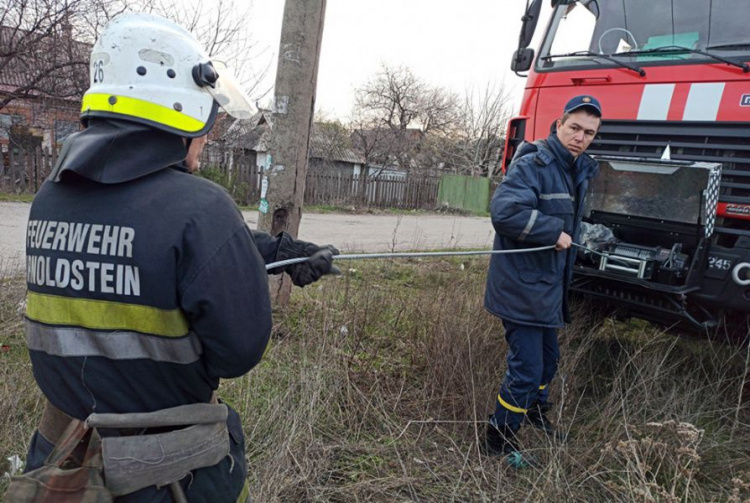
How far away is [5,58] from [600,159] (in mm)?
10668

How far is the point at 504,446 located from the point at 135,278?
229 cm

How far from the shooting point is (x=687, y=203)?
119 inches

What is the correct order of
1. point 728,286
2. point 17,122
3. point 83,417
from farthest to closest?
point 17,122 → point 728,286 → point 83,417

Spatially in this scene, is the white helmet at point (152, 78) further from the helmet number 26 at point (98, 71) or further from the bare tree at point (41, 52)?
the bare tree at point (41, 52)

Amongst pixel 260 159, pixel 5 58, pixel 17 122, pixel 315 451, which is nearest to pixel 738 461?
pixel 315 451

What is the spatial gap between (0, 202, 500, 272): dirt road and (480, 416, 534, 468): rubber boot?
370 centimetres

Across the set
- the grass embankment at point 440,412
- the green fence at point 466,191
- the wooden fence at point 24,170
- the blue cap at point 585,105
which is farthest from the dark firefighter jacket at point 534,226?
the green fence at point 466,191

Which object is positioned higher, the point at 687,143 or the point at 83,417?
the point at 687,143

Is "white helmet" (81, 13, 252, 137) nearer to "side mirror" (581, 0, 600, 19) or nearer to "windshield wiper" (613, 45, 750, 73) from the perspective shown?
"windshield wiper" (613, 45, 750, 73)

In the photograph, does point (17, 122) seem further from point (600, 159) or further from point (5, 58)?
point (600, 159)

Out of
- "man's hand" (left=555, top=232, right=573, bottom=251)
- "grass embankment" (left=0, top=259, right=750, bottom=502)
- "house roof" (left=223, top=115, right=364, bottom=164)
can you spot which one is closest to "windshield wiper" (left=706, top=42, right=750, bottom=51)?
"man's hand" (left=555, top=232, right=573, bottom=251)

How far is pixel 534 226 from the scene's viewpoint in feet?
8.36

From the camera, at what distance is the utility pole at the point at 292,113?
12.5ft

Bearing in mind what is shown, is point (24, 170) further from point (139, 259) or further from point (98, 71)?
point (139, 259)
